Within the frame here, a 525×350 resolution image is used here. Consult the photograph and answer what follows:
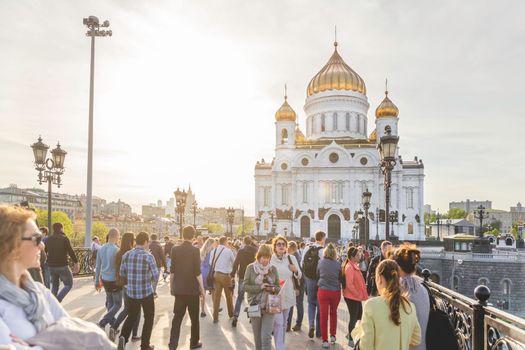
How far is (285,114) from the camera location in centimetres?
5994

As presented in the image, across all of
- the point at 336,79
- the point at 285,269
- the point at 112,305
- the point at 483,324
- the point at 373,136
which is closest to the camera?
the point at 483,324

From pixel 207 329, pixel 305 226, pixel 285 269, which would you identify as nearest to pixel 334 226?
pixel 305 226

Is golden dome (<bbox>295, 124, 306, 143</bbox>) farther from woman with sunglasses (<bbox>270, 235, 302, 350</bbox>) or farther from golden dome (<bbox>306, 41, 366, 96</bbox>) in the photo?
woman with sunglasses (<bbox>270, 235, 302, 350</bbox>)

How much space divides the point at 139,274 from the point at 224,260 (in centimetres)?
339

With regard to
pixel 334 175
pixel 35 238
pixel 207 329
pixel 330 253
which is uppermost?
pixel 334 175

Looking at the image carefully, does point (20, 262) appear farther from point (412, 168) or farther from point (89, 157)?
point (412, 168)

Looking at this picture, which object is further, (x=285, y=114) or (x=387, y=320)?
(x=285, y=114)

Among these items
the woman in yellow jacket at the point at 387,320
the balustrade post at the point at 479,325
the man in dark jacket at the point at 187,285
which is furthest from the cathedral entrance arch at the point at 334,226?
the woman in yellow jacket at the point at 387,320

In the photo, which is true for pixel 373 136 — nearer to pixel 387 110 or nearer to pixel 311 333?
pixel 387 110

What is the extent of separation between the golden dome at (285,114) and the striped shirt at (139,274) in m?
54.4

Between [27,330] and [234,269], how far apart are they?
7.31 metres

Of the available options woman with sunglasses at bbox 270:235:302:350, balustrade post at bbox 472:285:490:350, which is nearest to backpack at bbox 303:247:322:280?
woman with sunglasses at bbox 270:235:302:350

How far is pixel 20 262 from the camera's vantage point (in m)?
2.36

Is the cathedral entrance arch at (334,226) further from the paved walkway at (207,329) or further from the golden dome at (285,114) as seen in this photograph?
the paved walkway at (207,329)
